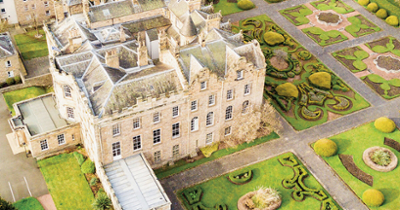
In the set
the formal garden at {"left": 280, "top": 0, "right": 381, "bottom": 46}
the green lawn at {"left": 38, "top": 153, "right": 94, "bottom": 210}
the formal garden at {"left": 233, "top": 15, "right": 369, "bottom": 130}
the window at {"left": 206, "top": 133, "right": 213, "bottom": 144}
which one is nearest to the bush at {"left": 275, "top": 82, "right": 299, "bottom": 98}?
A: the formal garden at {"left": 233, "top": 15, "right": 369, "bottom": 130}

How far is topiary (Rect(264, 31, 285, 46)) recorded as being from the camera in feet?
383

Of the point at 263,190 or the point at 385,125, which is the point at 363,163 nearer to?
the point at 385,125

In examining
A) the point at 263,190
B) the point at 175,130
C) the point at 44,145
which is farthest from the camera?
the point at 44,145

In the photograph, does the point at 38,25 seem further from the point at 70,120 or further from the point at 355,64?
the point at 355,64

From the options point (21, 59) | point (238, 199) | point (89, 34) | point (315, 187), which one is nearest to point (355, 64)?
point (315, 187)

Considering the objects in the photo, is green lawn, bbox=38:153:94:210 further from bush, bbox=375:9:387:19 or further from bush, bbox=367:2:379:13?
bush, bbox=367:2:379:13

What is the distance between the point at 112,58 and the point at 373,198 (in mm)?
48411

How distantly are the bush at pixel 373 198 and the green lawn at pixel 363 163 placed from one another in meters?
0.98

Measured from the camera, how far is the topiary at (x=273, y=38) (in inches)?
4594

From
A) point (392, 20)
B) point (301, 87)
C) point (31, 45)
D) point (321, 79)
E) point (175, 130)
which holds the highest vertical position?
point (175, 130)

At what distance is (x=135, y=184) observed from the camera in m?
76.9

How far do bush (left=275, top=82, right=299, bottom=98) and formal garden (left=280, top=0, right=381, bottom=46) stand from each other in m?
22.1

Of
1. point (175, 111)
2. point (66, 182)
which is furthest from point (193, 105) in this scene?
point (66, 182)

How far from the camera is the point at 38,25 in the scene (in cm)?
12044
